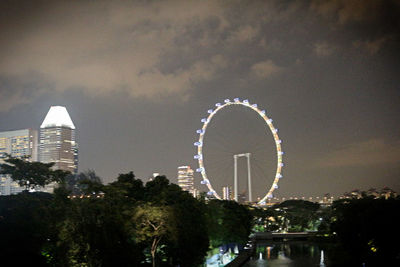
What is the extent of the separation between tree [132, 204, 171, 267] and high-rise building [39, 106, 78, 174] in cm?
16454

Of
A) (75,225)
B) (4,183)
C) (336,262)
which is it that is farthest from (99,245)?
(4,183)

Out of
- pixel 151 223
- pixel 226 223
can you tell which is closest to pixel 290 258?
pixel 226 223

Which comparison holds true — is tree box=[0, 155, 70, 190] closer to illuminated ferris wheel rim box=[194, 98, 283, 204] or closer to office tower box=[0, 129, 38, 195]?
illuminated ferris wheel rim box=[194, 98, 283, 204]

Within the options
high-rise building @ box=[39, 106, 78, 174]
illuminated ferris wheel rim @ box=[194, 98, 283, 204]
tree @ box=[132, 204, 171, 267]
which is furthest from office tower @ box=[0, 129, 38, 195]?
tree @ box=[132, 204, 171, 267]

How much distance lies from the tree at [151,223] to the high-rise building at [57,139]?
164544 millimetres

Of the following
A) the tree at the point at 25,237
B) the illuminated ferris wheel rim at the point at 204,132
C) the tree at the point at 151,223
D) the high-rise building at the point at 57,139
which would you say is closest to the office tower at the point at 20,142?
the high-rise building at the point at 57,139

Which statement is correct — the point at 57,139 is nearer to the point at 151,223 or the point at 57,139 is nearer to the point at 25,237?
the point at 25,237

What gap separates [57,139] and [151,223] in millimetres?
167864

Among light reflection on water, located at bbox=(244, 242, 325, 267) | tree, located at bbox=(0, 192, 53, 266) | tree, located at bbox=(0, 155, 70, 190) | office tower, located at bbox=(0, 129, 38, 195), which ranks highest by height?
office tower, located at bbox=(0, 129, 38, 195)

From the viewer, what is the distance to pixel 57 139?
18912 centimetres

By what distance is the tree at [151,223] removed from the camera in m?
27.4

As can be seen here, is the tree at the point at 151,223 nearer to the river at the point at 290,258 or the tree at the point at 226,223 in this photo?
the tree at the point at 226,223

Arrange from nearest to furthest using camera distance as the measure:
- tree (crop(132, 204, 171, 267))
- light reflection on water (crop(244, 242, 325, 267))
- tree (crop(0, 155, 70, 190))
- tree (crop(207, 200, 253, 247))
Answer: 1. tree (crop(132, 204, 171, 267))
2. tree (crop(207, 200, 253, 247))
3. light reflection on water (crop(244, 242, 325, 267))
4. tree (crop(0, 155, 70, 190))

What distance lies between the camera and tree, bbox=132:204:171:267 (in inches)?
Result: 1080
